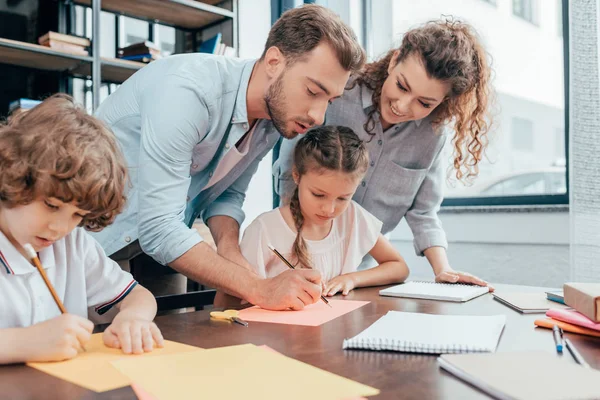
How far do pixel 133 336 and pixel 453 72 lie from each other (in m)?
1.07

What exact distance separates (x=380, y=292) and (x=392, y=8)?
2335 millimetres

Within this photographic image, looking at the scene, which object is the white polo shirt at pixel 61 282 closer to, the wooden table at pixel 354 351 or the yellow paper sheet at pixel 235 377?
the wooden table at pixel 354 351

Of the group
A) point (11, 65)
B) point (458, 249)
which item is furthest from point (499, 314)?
point (11, 65)

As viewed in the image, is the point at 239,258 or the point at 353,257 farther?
the point at 353,257

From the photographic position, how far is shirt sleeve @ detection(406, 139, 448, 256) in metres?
1.70

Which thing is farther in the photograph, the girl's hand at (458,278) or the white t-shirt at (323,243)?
the white t-shirt at (323,243)

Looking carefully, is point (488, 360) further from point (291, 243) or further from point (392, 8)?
point (392, 8)

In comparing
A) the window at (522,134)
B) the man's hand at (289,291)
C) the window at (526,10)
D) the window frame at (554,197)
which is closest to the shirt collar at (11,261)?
the man's hand at (289,291)

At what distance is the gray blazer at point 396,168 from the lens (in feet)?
5.52

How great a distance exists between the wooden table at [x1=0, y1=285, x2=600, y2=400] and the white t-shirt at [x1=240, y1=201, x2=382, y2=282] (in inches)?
16.1

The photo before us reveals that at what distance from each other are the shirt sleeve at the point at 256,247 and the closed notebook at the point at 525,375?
85cm

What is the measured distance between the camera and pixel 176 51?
3.20m

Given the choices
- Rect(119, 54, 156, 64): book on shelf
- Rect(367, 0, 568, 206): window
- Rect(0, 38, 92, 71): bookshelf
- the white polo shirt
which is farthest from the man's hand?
Rect(119, 54, 156, 64): book on shelf

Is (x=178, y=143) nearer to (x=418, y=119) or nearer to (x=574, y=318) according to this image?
(x=418, y=119)
